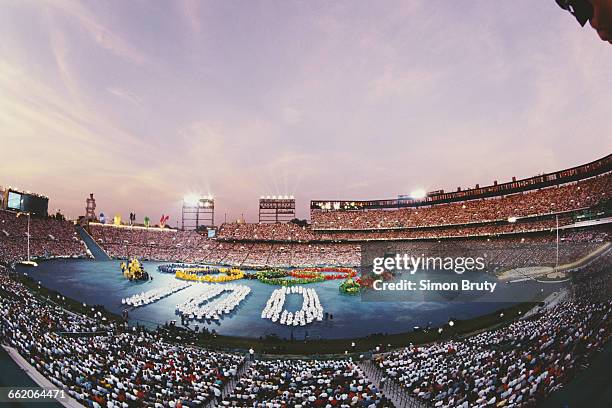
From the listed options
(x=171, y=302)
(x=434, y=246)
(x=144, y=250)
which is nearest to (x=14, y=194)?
(x=144, y=250)

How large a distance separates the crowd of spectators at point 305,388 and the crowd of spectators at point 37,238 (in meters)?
51.2

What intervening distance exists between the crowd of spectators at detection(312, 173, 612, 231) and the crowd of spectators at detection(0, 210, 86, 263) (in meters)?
56.1

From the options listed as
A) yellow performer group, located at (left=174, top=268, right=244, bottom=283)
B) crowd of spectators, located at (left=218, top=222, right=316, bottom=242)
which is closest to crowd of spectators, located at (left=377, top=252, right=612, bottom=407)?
yellow performer group, located at (left=174, top=268, right=244, bottom=283)

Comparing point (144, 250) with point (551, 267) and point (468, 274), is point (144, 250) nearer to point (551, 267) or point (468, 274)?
point (468, 274)

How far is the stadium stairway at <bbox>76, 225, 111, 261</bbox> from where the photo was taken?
6750cm

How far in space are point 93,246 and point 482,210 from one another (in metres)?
86.7

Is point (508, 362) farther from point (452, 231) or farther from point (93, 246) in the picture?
point (93, 246)

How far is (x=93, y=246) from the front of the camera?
71250mm

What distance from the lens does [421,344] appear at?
20750 millimetres

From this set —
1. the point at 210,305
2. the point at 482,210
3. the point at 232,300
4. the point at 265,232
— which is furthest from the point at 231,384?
the point at 265,232

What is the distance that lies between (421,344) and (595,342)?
425 inches

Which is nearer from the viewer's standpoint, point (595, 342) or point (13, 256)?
point (595, 342)

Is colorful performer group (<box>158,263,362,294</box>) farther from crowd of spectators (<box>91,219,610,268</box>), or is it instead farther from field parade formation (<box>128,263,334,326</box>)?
crowd of spectators (<box>91,219,610,268</box>)

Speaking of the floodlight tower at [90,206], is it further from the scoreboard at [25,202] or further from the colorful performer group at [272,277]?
the colorful performer group at [272,277]
